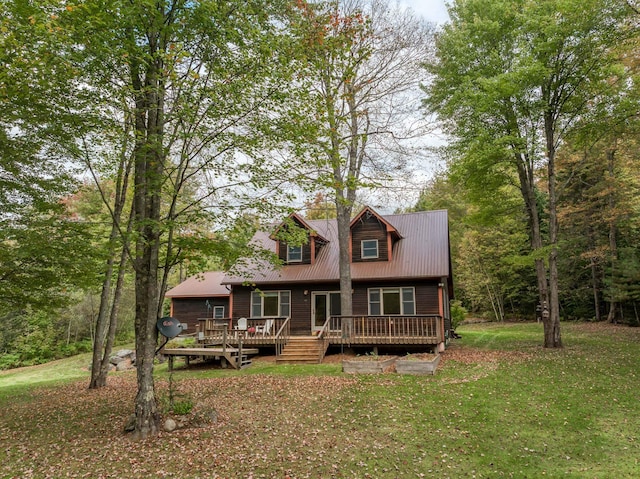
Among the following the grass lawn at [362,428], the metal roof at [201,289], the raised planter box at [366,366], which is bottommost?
the grass lawn at [362,428]

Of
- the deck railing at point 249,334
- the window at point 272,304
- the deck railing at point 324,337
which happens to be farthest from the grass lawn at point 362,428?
the window at point 272,304

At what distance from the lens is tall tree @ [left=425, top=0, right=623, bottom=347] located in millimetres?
12328

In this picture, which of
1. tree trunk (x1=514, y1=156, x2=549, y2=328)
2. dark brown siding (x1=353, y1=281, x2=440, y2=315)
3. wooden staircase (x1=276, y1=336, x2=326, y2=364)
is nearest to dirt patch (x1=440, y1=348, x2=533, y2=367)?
dark brown siding (x1=353, y1=281, x2=440, y2=315)

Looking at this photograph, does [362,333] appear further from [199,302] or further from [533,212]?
[199,302]

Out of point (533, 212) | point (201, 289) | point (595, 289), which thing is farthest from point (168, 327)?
point (595, 289)

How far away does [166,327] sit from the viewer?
6785mm

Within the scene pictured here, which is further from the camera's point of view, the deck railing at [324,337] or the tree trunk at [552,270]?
the deck railing at [324,337]

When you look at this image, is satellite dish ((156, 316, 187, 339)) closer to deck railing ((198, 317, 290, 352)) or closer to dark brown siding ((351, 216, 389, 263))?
deck railing ((198, 317, 290, 352))

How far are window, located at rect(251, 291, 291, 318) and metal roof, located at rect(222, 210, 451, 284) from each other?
92 centimetres

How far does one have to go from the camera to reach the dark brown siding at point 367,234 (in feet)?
58.4

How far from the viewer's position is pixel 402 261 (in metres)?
17.0

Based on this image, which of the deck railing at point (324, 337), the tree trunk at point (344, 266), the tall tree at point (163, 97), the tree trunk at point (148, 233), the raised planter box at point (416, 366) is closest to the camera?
the tall tree at point (163, 97)

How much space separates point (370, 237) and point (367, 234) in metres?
0.20

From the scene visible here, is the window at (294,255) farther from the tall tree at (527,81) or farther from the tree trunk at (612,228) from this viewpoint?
the tree trunk at (612,228)
